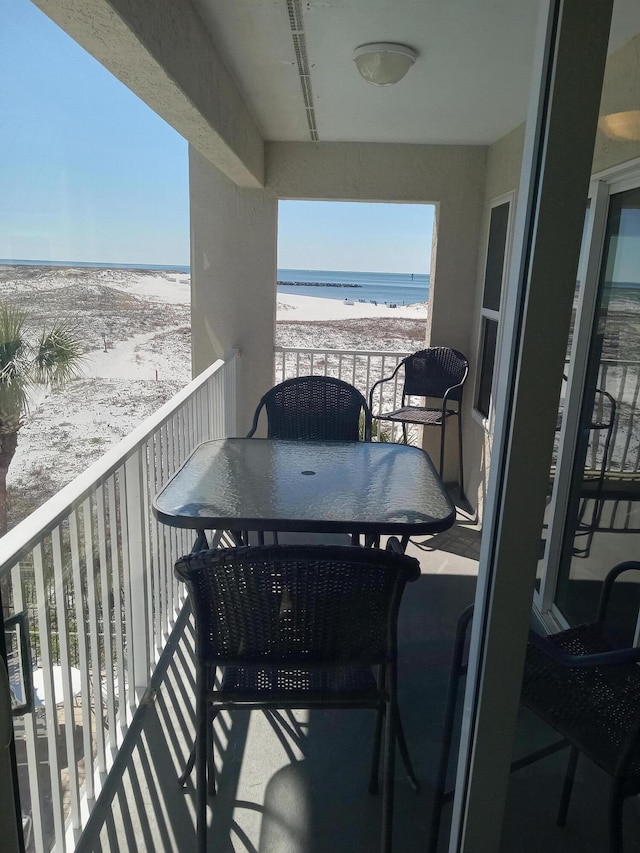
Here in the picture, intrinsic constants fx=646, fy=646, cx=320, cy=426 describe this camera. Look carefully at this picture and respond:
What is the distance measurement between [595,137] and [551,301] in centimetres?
24

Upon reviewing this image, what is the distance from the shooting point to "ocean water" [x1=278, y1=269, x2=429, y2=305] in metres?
6.84

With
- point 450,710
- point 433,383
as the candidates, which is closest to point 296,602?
Answer: point 450,710

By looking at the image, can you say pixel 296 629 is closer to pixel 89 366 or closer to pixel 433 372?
pixel 89 366

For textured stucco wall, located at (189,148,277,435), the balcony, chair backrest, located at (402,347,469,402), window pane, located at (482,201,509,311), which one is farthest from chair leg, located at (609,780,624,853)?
textured stucco wall, located at (189,148,277,435)

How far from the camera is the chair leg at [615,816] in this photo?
1.40 meters

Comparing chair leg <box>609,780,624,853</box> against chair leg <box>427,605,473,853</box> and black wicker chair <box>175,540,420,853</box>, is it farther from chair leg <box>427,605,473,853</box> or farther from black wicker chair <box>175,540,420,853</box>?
black wicker chair <box>175,540,420,853</box>

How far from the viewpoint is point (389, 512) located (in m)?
2.06

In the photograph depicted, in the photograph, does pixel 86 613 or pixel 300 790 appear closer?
pixel 300 790

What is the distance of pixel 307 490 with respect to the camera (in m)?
2.25

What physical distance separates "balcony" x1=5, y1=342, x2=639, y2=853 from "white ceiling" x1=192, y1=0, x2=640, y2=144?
142 cm

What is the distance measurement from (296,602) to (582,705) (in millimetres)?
750

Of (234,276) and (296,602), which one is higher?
(234,276)

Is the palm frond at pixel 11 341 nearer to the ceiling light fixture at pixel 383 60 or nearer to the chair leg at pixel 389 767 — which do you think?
the chair leg at pixel 389 767

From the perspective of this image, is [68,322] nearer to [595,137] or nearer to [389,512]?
[595,137]
